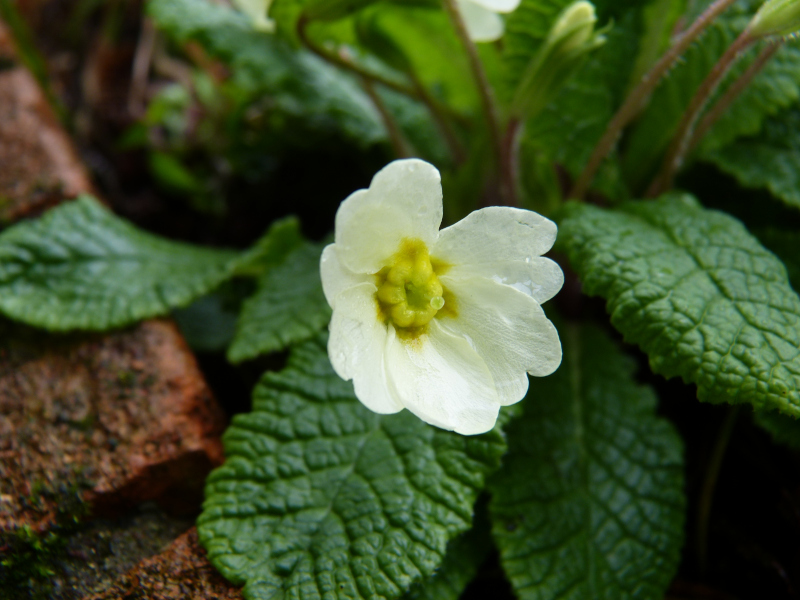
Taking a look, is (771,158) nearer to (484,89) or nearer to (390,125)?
(484,89)

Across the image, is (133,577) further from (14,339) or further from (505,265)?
(505,265)

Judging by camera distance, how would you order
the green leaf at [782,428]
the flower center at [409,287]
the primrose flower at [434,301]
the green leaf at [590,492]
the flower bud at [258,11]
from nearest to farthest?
the primrose flower at [434,301] < the flower center at [409,287] < the green leaf at [590,492] < the green leaf at [782,428] < the flower bud at [258,11]

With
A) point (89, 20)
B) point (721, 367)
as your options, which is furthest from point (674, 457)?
point (89, 20)

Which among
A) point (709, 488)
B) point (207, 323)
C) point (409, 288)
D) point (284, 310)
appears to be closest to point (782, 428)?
point (709, 488)

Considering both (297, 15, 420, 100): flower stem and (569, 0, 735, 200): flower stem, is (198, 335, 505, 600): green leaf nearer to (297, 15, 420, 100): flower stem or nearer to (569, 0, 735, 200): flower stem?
(569, 0, 735, 200): flower stem

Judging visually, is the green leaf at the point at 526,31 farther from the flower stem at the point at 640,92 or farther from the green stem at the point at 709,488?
the green stem at the point at 709,488

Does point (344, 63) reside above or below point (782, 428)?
above

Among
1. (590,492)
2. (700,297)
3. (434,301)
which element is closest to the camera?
(434,301)

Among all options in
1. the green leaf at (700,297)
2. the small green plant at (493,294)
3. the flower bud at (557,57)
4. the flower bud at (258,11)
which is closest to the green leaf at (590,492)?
the small green plant at (493,294)
